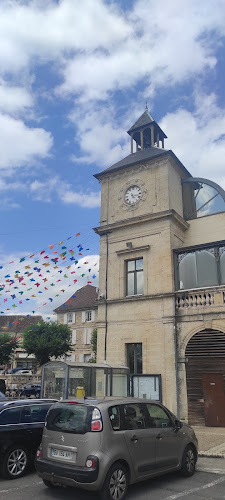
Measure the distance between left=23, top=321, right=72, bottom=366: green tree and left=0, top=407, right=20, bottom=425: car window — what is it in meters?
27.8

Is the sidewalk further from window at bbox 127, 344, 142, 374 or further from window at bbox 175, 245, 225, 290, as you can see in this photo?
window at bbox 175, 245, 225, 290

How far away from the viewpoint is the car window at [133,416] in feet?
21.0

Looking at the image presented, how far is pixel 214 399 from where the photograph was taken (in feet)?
49.2

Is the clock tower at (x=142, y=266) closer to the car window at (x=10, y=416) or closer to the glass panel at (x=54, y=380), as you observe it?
the glass panel at (x=54, y=380)

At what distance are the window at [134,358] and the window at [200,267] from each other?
333cm

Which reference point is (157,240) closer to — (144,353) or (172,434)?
(144,353)

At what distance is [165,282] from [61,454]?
1100cm

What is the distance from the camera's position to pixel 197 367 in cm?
1569

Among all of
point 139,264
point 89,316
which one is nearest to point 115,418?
point 139,264

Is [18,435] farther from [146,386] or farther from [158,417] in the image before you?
[146,386]

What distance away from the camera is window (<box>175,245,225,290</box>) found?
50.6 feet

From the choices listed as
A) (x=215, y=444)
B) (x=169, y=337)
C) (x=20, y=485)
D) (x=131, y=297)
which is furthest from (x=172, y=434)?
(x=131, y=297)

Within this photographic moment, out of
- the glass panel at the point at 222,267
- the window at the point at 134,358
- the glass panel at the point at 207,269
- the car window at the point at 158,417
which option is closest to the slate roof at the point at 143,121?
the glass panel at the point at 207,269

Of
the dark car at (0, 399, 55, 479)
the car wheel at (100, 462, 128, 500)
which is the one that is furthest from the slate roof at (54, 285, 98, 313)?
the car wheel at (100, 462, 128, 500)
